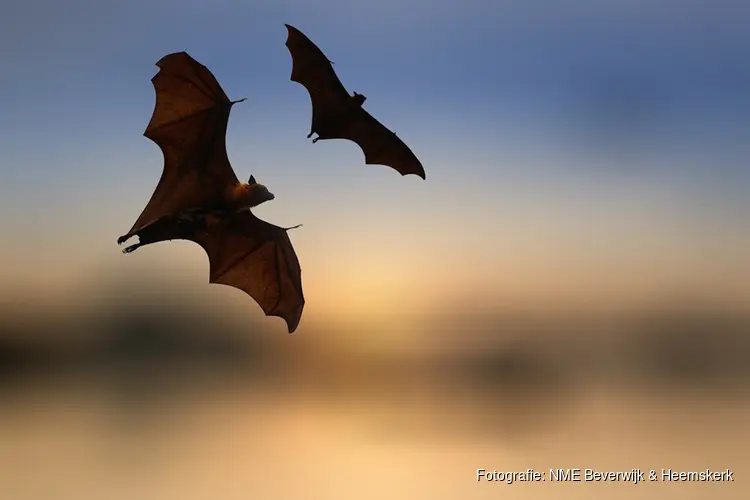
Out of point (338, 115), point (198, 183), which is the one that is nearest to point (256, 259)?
point (198, 183)

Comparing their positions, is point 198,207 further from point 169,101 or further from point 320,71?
point 320,71

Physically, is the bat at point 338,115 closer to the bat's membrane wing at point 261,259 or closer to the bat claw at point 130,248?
the bat's membrane wing at point 261,259

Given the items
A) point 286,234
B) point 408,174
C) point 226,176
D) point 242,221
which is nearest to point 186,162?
point 226,176

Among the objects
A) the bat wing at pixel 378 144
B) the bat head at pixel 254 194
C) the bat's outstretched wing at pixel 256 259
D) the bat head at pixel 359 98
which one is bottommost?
the bat's outstretched wing at pixel 256 259

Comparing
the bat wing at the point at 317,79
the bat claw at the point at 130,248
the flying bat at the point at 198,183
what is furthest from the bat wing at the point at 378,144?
the bat claw at the point at 130,248

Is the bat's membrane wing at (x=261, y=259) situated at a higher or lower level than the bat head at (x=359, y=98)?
lower

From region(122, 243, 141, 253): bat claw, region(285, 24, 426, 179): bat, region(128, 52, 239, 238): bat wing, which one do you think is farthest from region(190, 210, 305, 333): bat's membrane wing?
region(285, 24, 426, 179): bat

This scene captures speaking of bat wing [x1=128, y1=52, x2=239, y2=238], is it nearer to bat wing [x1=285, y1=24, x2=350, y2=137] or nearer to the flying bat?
the flying bat

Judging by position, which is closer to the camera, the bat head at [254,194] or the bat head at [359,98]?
the bat head at [254,194]
